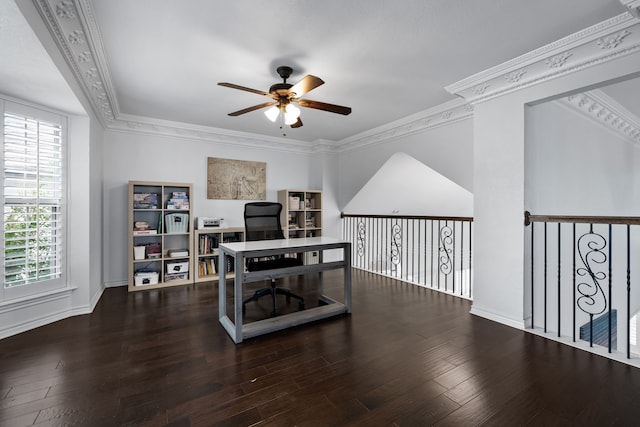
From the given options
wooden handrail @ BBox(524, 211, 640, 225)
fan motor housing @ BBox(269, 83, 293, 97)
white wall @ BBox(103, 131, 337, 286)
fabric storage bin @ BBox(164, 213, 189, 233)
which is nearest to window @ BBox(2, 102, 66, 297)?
white wall @ BBox(103, 131, 337, 286)

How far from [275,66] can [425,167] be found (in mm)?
2780

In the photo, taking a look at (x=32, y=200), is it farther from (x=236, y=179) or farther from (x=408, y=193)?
(x=408, y=193)

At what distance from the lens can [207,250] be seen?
14.6 feet

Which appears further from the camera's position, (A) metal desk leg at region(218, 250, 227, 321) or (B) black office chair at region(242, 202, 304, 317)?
(B) black office chair at region(242, 202, 304, 317)

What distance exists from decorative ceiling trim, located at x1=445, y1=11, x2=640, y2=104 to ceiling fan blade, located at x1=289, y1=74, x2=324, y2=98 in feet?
5.59

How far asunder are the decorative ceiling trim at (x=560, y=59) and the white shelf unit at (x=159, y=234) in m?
3.89

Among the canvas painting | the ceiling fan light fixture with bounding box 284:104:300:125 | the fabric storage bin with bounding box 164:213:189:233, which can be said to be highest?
the ceiling fan light fixture with bounding box 284:104:300:125

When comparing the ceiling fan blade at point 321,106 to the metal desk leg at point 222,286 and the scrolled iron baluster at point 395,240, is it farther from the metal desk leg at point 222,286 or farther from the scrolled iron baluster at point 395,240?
the scrolled iron baluster at point 395,240

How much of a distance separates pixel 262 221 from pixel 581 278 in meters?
4.29

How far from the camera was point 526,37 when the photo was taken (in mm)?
2256

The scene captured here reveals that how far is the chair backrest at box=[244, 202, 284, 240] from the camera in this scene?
357cm

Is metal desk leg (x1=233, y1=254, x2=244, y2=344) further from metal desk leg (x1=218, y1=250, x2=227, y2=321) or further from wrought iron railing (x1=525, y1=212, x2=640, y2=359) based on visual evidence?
wrought iron railing (x1=525, y1=212, x2=640, y2=359)

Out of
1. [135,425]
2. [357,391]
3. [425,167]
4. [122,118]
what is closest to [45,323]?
[135,425]

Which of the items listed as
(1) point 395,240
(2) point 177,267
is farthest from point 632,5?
(2) point 177,267
